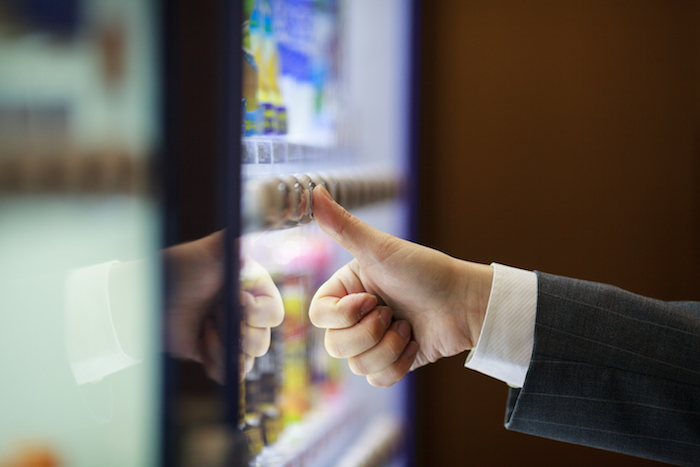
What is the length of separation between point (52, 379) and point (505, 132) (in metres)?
2.09

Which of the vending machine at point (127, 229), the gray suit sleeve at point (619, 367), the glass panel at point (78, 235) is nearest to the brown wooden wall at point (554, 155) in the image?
the gray suit sleeve at point (619, 367)

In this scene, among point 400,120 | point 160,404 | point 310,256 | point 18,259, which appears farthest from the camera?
point 400,120

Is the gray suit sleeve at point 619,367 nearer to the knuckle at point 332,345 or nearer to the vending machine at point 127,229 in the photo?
the knuckle at point 332,345

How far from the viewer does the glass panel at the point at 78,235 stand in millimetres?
473

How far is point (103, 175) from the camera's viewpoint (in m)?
0.53

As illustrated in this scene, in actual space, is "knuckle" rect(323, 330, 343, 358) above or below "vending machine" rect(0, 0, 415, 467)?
below

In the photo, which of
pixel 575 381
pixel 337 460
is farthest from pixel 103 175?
pixel 337 460

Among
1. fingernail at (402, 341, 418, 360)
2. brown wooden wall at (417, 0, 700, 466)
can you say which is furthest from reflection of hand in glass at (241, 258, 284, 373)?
brown wooden wall at (417, 0, 700, 466)

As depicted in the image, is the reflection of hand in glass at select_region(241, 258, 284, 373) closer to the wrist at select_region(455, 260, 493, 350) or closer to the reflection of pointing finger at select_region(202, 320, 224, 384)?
the reflection of pointing finger at select_region(202, 320, 224, 384)

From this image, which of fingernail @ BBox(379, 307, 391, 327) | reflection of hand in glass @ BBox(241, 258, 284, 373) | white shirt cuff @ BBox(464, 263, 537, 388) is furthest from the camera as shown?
fingernail @ BBox(379, 307, 391, 327)

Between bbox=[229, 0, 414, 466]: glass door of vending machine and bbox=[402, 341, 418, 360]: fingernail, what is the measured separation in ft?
1.01

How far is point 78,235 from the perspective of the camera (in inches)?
21.0

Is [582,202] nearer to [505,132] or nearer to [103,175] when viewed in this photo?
[505,132]

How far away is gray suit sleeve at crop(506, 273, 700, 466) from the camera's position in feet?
2.98
